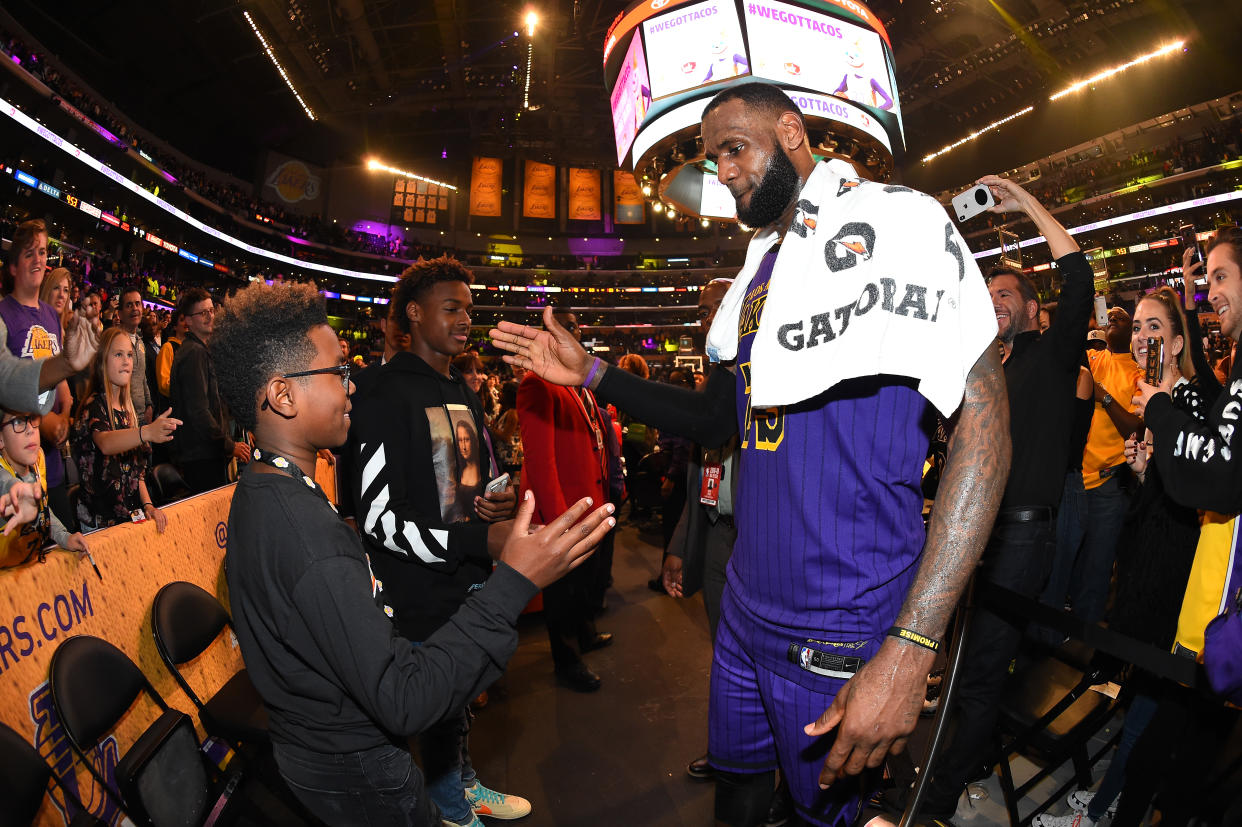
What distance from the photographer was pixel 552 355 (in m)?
2.04

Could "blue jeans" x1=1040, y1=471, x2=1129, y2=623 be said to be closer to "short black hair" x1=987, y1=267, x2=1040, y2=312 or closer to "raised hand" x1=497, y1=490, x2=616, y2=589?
"short black hair" x1=987, y1=267, x2=1040, y2=312

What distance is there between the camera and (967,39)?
19.6 m

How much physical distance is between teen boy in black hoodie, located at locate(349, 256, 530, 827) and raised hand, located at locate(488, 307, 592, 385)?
22.3 inches

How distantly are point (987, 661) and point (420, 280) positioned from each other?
10.2ft

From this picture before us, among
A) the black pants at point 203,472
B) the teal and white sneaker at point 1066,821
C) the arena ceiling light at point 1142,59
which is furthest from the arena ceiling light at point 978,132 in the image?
the black pants at point 203,472

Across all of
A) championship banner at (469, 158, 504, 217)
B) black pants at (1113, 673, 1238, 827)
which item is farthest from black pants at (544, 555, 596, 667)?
championship banner at (469, 158, 504, 217)

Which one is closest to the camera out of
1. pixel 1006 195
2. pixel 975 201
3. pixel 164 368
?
pixel 975 201

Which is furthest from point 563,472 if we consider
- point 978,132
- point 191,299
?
point 978,132

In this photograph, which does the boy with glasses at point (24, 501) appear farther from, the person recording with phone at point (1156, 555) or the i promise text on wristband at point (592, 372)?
the person recording with phone at point (1156, 555)

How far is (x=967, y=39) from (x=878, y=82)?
1969cm

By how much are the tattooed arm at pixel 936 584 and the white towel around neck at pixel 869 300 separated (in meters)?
0.10

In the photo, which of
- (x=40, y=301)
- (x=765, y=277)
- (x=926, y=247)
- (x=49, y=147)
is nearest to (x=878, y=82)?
(x=765, y=277)

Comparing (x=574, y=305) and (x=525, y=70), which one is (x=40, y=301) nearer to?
(x=525, y=70)

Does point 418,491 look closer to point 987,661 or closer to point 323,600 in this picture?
point 323,600
